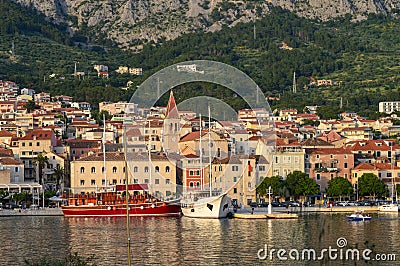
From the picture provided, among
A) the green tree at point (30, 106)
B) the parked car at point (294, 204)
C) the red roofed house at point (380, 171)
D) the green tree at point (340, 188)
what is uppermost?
the green tree at point (30, 106)

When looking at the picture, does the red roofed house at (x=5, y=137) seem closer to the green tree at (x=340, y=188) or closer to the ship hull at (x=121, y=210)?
the ship hull at (x=121, y=210)

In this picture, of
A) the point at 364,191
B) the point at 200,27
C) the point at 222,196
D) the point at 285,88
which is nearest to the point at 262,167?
the point at 364,191

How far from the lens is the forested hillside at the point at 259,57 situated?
405 ft

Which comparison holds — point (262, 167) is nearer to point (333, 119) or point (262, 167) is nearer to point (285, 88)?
point (333, 119)

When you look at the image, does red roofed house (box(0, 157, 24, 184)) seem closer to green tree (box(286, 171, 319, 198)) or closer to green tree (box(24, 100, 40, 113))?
green tree (box(286, 171, 319, 198))

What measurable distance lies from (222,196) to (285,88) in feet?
236

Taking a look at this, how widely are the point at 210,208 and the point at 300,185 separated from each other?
35.6 ft

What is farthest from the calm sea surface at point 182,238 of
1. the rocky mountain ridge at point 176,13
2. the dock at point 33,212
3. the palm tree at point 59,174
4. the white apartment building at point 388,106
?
Result: the rocky mountain ridge at point 176,13

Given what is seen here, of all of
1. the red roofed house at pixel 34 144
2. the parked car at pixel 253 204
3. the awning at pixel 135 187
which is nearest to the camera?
the awning at pixel 135 187

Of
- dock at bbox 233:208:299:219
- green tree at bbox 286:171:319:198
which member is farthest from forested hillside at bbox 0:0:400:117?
dock at bbox 233:208:299:219

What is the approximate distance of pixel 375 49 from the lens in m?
144

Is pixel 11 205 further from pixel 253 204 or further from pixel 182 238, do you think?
pixel 182 238

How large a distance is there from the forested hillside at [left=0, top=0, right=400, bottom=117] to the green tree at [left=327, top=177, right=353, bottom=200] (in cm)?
3831

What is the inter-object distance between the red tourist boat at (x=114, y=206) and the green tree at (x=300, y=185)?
28.0 ft
